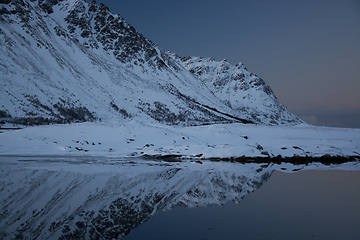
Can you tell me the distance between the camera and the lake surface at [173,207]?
749cm

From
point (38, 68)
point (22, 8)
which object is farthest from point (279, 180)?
point (22, 8)

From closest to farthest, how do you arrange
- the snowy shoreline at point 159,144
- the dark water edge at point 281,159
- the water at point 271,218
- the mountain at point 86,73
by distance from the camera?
the water at point 271,218 → the dark water edge at point 281,159 → the snowy shoreline at point 159,144 → the mountain at point 86,73

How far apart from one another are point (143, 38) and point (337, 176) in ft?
461

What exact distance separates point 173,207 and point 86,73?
8838 cm

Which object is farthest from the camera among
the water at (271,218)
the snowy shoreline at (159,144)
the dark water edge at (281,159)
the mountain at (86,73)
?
the mountain at (86,73)

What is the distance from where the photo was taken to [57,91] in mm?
69438

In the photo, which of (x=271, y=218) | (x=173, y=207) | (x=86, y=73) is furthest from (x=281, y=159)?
(x=86, y=73)

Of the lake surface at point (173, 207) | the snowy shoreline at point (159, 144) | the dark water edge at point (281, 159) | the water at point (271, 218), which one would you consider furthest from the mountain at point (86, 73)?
the water at point (271, 218)

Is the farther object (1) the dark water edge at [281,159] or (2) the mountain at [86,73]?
(2) the mountain at [86,73]

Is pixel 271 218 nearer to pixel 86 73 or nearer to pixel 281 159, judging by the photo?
pixel 281 159

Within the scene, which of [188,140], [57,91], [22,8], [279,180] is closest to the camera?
[279,180]

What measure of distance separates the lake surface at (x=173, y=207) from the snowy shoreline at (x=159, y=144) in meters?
10.8

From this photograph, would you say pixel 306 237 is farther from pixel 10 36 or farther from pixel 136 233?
pixel 10 36

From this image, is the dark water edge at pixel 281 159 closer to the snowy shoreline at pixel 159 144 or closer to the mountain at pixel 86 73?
the snowy shoreline at pixel 159 144
